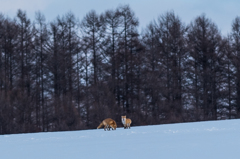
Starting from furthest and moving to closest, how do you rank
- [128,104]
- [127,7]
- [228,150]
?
[127,7] < [128,104] < [228,150]

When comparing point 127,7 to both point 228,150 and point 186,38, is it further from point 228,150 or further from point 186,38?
point 228,150

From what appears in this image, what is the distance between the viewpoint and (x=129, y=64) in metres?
29.7

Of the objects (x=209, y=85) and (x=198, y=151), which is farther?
(x=209, y=85)

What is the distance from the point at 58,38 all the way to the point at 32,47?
2208 mm

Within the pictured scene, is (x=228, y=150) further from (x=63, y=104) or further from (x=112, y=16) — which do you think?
(x=112, y=16)

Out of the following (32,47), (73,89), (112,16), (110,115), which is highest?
(112,16)

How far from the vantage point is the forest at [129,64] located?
28266mm

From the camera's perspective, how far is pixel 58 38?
30.0 meters

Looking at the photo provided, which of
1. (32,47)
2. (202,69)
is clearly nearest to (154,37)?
(202,69)

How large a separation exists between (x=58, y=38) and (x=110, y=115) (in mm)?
9522

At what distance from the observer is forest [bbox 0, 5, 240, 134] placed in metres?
28.3

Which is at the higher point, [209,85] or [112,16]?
[112,16]


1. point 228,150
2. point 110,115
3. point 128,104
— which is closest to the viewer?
point 228,150

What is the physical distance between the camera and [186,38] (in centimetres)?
3198
